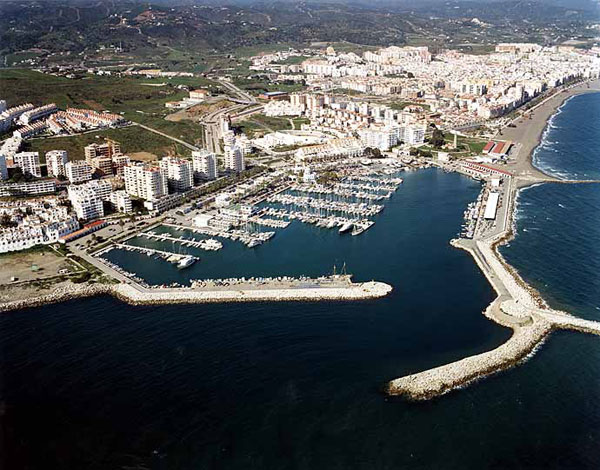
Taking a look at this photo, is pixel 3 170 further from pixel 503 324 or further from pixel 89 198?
pixel 503 324

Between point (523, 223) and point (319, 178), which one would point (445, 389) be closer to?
point (523, 223)

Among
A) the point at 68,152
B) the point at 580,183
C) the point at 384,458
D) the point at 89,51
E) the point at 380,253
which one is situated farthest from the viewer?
the point at 89,51

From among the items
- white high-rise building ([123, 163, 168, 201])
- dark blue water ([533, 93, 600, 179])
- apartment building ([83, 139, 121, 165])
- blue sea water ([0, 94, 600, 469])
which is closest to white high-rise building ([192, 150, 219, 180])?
white high-rise building ([123, 163, 168, 201])

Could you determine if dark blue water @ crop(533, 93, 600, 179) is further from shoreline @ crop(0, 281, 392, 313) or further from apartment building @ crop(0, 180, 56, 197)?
apartment building @ crop(0, 180, 56, 197)

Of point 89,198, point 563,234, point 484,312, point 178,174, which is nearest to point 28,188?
point 89,198

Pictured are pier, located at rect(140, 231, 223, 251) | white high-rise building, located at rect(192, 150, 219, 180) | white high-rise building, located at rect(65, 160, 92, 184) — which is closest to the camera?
pier, located at rect(140, 231, 223, 251)

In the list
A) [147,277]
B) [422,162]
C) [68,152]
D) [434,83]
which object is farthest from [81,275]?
[434,83]

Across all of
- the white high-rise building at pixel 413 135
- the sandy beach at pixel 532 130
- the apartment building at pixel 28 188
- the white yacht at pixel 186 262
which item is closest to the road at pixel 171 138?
the apartment building at pixel 28 188
